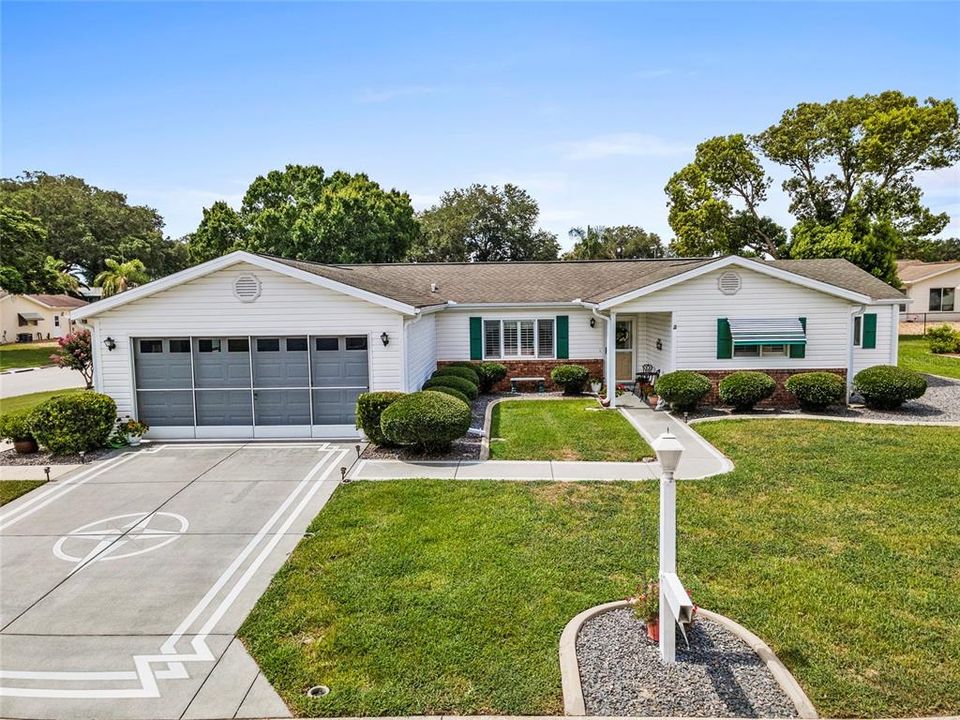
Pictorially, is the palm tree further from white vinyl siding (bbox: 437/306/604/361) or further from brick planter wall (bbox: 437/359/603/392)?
brick planter wall (bbox: 437/359/603/392)

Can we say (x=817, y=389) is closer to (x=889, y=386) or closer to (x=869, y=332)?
(x=889, y=386)

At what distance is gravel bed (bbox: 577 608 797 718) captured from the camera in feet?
15.8

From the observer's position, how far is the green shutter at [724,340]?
55.0ft

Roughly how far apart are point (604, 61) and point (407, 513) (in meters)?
10.9

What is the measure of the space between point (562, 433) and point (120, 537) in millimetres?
8888

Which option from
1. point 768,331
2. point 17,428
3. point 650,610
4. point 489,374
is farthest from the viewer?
point 489,374

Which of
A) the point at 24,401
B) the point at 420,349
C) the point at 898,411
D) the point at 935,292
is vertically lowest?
the point at 898,411

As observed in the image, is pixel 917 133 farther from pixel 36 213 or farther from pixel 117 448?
pixel 36 213

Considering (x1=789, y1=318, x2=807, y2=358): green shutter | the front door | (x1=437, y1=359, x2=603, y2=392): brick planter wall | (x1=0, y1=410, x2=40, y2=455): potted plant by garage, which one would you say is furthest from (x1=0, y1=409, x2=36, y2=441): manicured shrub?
(x1=789, y1=318, x2=807, y2=358): green shutter

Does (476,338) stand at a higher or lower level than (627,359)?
higher

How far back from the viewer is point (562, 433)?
14188mm

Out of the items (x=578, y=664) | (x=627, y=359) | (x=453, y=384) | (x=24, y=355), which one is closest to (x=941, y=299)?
(x=627, y=359)

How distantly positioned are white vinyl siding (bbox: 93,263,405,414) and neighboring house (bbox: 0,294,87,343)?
133 feet

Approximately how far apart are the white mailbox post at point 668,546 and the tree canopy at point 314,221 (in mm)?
34539
